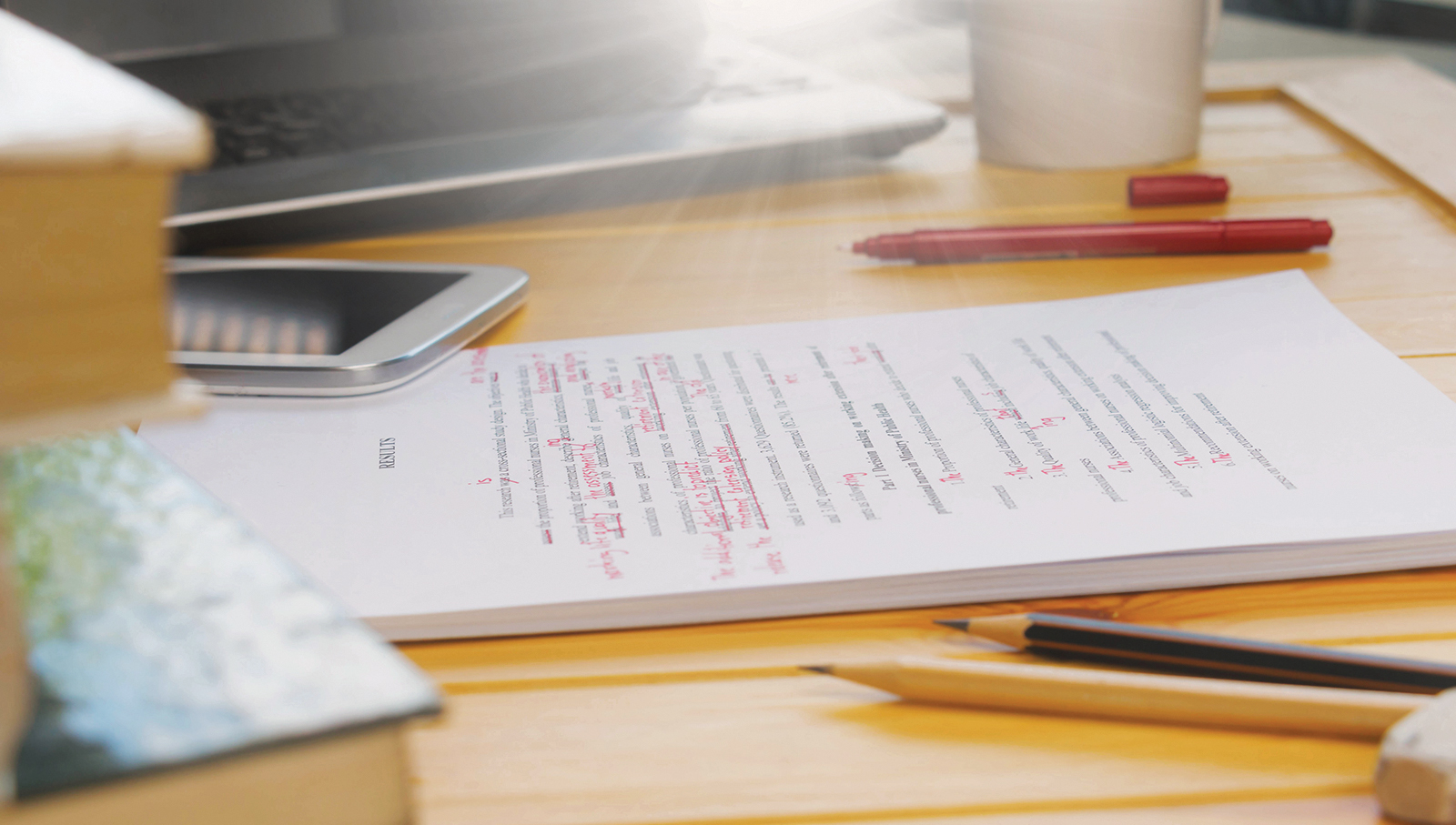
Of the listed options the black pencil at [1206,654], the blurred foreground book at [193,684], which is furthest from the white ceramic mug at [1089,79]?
the blurred foreground book at [193,684]

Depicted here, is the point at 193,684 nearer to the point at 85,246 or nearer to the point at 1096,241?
the point at 85,246

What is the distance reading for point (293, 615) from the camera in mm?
198

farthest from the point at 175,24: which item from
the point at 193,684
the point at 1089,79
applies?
the point at 193,684

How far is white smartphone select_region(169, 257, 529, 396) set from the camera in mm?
458

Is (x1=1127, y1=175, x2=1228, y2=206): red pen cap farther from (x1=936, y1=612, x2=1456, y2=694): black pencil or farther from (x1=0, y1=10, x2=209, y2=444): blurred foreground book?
(x1=0, y1=10, x2=209, y2=444): blurred foreground book

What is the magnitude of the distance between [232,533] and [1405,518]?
12.0 inches

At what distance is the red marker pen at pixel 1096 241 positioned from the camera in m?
0.60

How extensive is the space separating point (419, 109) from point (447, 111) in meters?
0.02

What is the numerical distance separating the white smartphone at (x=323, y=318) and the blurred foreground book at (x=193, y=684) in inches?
9.3

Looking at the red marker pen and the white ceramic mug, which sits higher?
the white ceramic mug

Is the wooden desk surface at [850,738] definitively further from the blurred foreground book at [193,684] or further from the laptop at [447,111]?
the laptop at [447,111]

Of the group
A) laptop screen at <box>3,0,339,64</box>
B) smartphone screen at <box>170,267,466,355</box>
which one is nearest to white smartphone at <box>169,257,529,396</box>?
smartphone screen at <box>170,267,466,355</box>

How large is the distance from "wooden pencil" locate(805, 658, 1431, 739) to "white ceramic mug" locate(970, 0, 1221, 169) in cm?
53

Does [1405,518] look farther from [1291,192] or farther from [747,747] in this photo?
[1291,192]
